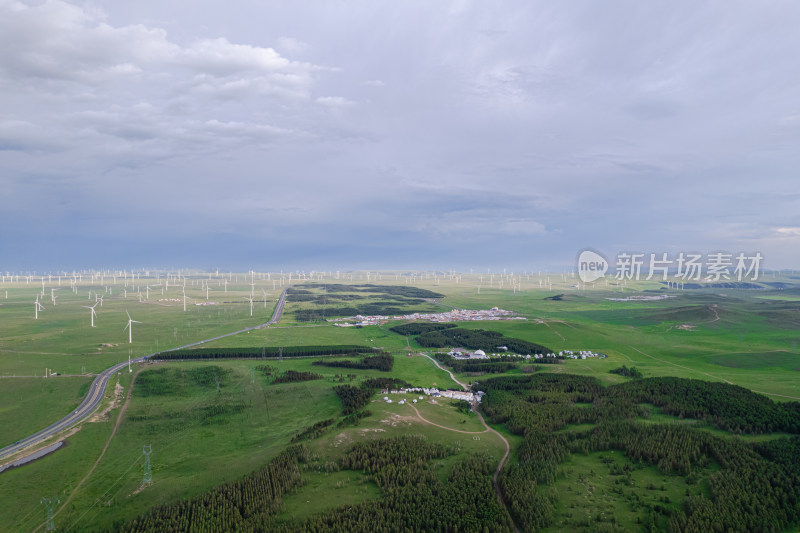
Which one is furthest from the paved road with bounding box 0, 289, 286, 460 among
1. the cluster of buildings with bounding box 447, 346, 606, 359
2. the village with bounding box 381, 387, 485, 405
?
the cluster of buildings with bounding box 447, 346, 606, 359

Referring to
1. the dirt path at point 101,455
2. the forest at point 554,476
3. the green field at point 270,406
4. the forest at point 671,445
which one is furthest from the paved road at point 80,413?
the forest at point 671,445

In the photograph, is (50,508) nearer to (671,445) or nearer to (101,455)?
(101,455)

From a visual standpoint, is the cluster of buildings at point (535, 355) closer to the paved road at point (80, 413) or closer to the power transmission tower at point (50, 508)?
the paved road at point (80, 413)

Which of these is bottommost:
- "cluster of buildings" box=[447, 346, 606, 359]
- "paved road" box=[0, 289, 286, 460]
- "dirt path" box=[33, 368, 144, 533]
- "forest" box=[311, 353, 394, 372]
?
"dirt path" box=[33, 368, 144, 533]

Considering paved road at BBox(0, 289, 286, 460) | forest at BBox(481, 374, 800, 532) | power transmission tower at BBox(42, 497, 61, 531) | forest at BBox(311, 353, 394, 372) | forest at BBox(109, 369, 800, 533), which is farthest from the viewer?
forest at BBox(311, 353, 394, 372)

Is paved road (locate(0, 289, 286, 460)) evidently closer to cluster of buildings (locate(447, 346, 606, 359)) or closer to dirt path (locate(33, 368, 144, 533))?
dirt path (locate(33, 368, 144, 533))

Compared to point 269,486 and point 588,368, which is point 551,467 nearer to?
point 269,486

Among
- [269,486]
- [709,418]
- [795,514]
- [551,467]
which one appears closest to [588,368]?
[709,418]
